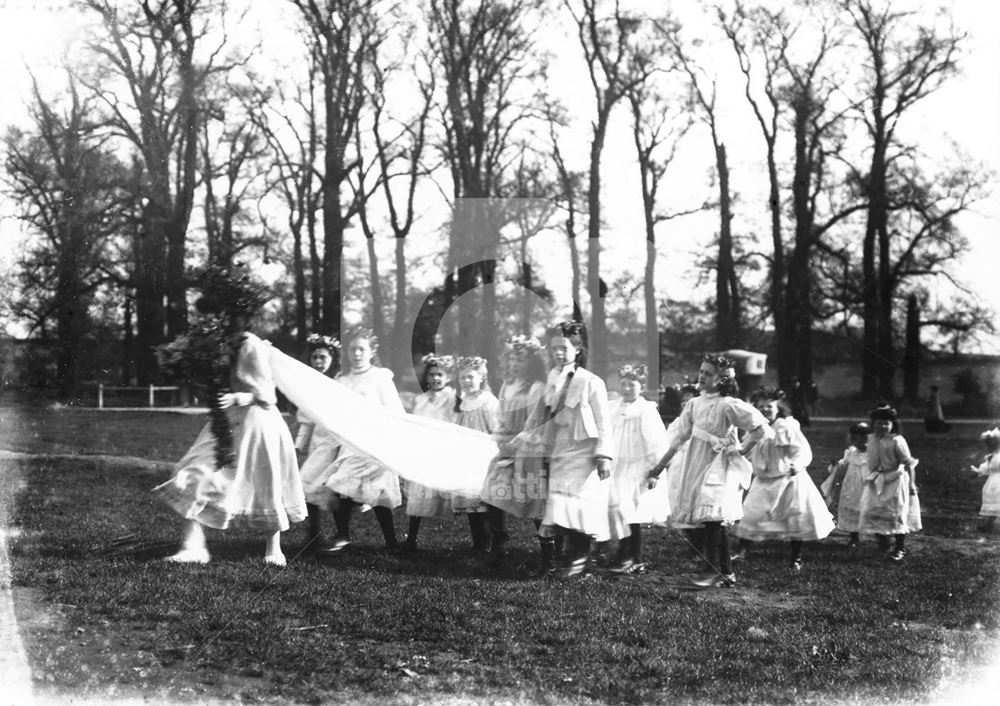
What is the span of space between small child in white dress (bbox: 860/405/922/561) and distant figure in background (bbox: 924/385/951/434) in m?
0.52

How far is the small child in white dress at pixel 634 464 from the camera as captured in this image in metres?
6.73

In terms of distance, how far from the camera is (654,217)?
6.23m

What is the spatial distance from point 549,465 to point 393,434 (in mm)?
1147

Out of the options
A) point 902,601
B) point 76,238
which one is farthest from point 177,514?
point 902,601

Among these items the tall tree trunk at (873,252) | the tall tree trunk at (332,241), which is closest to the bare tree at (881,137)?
the tall tree trunk at (873,252)

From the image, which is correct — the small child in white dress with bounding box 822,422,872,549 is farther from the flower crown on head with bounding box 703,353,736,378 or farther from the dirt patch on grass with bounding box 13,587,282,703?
the dirt patch on grass with bounding box 13,587,282,703

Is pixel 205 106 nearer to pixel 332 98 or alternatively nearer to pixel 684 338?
pixel 332 98

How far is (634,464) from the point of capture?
279 inches

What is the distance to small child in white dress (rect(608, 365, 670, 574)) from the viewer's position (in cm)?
673

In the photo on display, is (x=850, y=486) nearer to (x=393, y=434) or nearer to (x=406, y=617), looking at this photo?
(x=393, y=434)

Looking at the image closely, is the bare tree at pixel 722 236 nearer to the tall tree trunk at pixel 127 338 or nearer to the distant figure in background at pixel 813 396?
the distant figure in background at pixel 813 396

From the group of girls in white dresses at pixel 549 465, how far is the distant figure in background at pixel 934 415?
25cm

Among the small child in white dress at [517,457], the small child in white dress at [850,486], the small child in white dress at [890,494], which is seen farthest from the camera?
the small child in white dress at [850,486]

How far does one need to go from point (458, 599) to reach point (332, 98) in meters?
3.22
